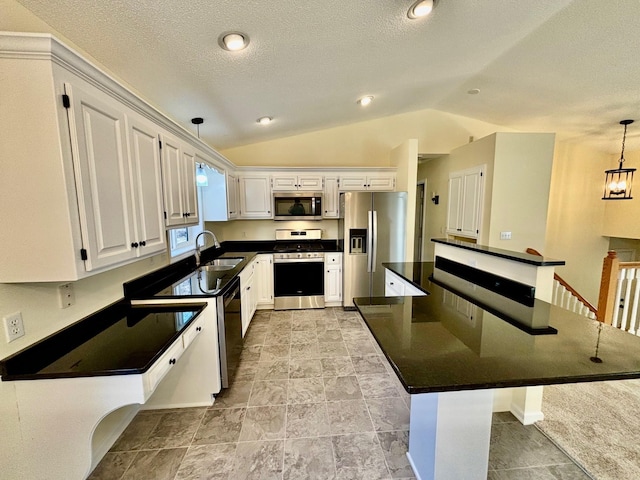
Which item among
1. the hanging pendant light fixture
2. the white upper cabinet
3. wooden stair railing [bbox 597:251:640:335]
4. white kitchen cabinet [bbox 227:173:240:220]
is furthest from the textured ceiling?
wooden stair railing [bbox 597:251:640:335]

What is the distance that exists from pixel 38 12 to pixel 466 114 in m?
5.12

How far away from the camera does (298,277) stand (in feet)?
13.4

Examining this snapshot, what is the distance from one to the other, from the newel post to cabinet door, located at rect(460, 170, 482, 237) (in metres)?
1.35

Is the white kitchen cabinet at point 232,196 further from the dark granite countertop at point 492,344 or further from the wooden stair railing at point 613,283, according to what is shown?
the wooden stair railing at point 613,283

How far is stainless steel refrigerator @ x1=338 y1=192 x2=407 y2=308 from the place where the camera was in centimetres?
390

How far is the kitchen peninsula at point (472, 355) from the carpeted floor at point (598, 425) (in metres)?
1.05

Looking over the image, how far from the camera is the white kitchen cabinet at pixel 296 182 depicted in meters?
4.25

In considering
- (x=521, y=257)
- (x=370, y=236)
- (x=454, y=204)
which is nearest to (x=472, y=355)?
(x=521, y=257)

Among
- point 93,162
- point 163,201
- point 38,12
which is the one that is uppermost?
point 38,12

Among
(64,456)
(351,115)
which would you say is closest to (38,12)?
(64,456)

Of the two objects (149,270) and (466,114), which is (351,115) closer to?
(466,114)

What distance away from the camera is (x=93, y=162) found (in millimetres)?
1302

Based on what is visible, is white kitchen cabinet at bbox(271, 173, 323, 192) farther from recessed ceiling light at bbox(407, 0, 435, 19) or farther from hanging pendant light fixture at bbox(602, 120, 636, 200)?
hanging pendant light fixture at bbox(602, 120, 636, 200)

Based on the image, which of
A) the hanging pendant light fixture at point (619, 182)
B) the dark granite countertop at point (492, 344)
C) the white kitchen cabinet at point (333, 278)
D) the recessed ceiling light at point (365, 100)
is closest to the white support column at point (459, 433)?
the dark granite countertop at point (492, 344)
